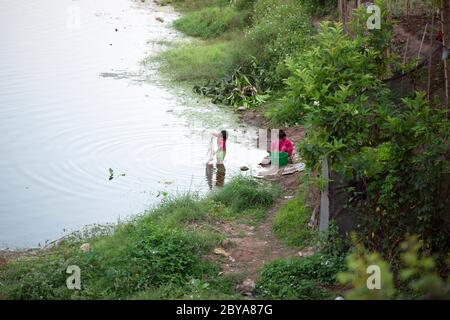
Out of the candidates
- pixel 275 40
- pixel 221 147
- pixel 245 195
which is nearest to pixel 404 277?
pixel 245 195

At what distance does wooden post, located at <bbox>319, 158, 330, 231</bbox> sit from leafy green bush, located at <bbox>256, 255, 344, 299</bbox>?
68 cm

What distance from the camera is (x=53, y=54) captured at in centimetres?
2036

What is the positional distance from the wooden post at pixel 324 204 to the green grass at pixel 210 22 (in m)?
12.6

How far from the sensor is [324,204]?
9039 millimetres

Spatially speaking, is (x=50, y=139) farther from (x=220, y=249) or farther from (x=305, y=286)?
(x=305, y=286)

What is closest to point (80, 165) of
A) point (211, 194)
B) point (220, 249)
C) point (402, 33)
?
point (211, 194)

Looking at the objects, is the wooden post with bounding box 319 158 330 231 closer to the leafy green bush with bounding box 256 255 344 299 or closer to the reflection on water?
the leafy green bush with bounding box 256 255 344 299

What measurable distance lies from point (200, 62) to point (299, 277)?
11195mm

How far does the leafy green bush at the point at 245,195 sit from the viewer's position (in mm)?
11000

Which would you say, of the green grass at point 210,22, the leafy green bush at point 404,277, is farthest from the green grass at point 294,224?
the green grass at point 210,22

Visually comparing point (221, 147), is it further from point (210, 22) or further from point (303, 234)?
point (210, 22)

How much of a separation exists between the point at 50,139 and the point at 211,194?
15.2ft

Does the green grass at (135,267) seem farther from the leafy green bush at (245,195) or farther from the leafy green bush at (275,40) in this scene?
the leafy green bush at (275,40)

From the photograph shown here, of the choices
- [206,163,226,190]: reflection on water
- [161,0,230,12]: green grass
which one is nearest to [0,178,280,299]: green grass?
[206,163,226,190]: reflection on water
